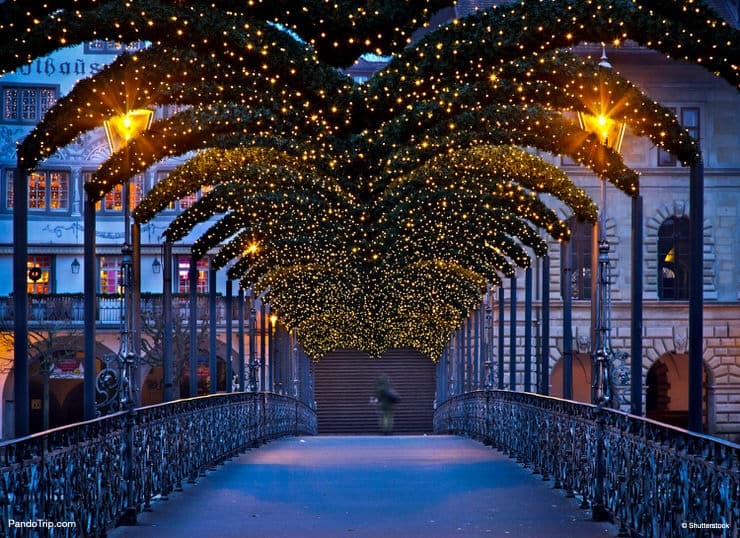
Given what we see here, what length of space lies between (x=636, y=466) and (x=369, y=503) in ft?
13.1

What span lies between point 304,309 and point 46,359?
9.50 meters

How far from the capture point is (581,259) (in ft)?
152

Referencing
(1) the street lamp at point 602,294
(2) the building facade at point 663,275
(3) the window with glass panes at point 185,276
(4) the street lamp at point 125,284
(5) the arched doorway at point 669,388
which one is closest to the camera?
(1) the street lamp at point 602,294

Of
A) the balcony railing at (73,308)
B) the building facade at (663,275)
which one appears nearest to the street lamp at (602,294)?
the building facade at (663,275)

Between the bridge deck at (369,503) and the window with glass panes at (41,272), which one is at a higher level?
the window with glass panes at (41,272)

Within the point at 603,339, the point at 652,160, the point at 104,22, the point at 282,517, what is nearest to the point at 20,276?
the point at 104,22

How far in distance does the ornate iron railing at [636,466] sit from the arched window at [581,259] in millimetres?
23571

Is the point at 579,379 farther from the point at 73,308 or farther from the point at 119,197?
the point at 119,197

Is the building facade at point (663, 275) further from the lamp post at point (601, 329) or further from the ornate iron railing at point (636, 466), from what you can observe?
the lamp post at point (601, 329)

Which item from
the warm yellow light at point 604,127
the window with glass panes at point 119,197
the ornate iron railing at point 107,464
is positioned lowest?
the ornate iron railing at point 107,464

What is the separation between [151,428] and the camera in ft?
52.3

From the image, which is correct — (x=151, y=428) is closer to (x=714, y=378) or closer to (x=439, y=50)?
(x=439, y=50)

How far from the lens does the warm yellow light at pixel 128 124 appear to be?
17000 millimetres

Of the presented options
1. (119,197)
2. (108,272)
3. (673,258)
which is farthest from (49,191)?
(673,258)
